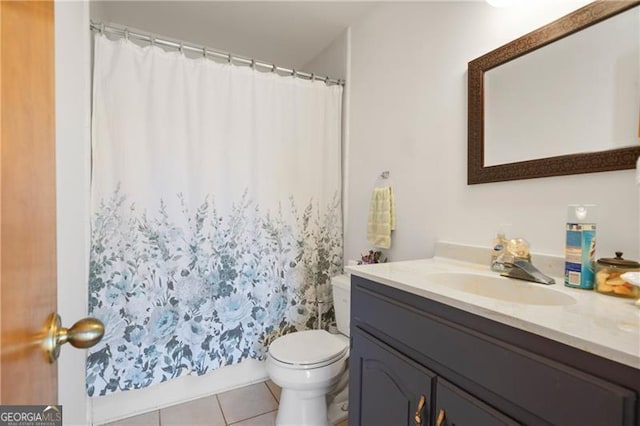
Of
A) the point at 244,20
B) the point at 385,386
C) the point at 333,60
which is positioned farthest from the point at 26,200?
the point at 333,60

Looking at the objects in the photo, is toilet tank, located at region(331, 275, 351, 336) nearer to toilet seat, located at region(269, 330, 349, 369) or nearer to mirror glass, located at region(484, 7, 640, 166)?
toilet seat, located at region(269, 330, 349, 369)

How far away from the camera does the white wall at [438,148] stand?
1028mm

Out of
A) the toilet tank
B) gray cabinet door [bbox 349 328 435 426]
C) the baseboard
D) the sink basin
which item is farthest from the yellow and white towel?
the baseboard

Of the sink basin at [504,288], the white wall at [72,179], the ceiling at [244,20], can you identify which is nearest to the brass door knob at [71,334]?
the white wall at [72,179]

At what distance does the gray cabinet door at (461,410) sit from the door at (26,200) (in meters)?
0.85

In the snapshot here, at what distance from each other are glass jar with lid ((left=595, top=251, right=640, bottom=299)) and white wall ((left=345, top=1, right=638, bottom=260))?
0.38 feet

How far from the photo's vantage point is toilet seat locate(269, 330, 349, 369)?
1409mm

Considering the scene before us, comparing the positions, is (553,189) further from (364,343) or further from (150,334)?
(150,334)

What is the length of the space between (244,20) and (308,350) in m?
2.14

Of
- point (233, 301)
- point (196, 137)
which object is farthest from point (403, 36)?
point (233, 301)

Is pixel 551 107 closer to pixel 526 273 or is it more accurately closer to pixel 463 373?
pixel 526 273

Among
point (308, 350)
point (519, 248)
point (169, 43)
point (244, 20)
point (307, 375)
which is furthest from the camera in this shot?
point (244, 20)

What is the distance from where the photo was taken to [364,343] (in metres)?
1.10

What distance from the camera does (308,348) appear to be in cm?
153
